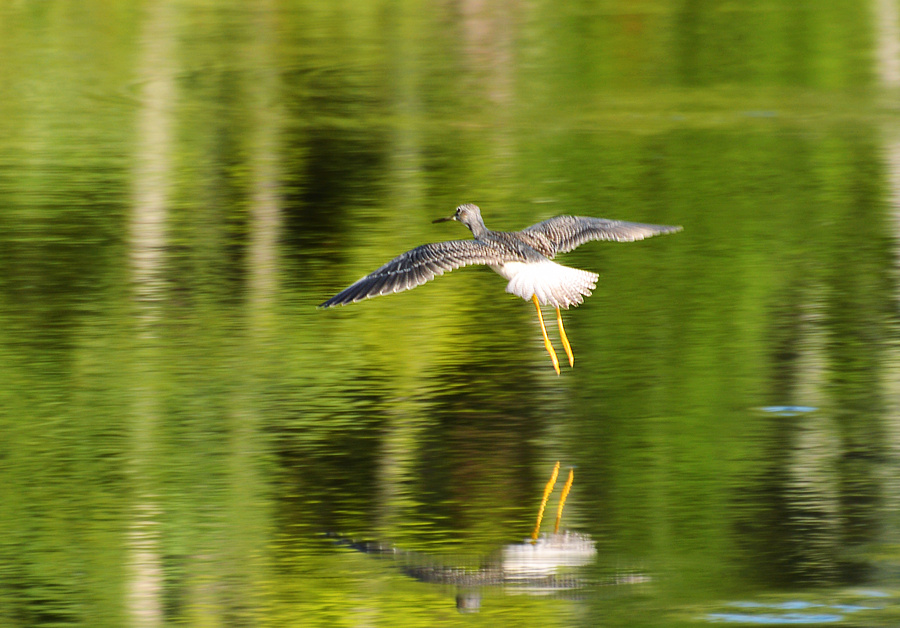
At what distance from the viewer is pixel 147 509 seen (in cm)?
629

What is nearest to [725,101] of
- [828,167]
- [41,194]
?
[828,167]

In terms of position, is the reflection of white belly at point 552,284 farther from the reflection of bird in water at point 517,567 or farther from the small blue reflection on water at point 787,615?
the small blue reflection on water at point 787,615

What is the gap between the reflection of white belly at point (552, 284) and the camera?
300 inches

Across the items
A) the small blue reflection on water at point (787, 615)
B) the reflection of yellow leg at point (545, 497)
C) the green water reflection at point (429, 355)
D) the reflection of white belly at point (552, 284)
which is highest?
the reflection of white belly at point (552, 284)

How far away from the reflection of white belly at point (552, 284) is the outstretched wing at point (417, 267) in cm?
15

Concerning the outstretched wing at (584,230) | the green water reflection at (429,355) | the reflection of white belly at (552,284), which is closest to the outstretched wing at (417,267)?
the reflection of white belly at (552,284)

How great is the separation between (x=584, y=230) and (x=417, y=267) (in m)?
1.30

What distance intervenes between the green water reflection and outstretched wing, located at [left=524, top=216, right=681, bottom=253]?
18.9 inches

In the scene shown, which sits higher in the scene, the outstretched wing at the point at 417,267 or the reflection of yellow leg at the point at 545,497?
the outstretched wing at the point at 417,267

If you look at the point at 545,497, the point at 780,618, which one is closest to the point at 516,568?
the point at 545,497

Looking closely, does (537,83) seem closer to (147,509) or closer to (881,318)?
(881,318)

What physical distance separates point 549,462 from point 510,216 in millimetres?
4327

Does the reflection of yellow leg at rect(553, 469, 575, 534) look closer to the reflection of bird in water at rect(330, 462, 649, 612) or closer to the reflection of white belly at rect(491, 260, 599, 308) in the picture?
the reflection of bird in water at rect(330, 462, 649, 612)

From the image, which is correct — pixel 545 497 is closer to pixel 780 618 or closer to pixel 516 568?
pixel 516 568
